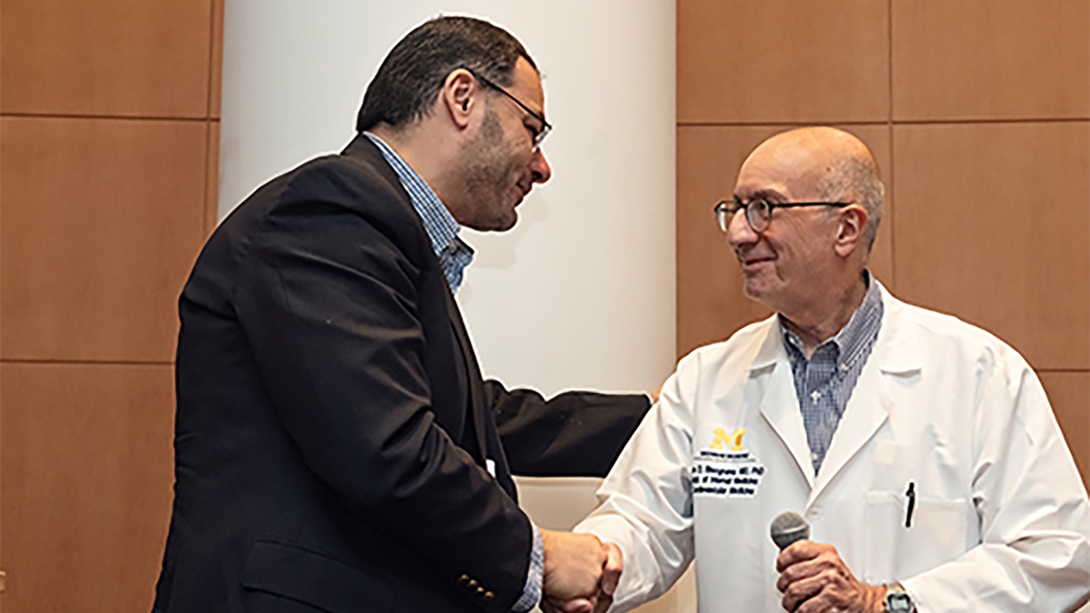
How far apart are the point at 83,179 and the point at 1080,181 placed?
3336mm

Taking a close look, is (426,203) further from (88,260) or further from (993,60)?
(993,60)

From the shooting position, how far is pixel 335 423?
58.4 inches

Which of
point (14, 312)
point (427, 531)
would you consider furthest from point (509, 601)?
point (14, 312)

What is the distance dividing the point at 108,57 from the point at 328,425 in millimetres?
3163

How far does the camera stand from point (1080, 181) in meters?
4.05

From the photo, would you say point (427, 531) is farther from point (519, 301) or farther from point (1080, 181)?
point (1080, 181)

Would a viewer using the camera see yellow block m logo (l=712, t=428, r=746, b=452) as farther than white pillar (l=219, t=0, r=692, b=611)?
No

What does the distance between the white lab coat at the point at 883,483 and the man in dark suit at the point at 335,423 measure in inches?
19.8

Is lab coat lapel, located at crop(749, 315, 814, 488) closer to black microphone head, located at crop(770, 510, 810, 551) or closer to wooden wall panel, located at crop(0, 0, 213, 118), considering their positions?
black microphone head, located at crop(770, 510, 810, 551)

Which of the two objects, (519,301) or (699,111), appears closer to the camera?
(519,301)

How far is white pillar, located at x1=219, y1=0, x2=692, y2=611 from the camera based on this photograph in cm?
243

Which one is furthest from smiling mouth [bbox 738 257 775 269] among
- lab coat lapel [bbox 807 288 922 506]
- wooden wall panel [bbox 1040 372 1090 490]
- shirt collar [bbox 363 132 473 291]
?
wooden wall panel [bbox 1040 372 1090 490]

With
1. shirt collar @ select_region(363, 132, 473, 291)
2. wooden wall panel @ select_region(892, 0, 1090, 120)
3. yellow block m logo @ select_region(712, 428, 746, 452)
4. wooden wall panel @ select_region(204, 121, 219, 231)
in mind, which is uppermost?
wooden wall panel @ select_region(892, 0, 1090, 120)

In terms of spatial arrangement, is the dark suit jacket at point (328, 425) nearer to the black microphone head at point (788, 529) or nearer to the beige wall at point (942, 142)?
the black microphone head at point (788, 529)
